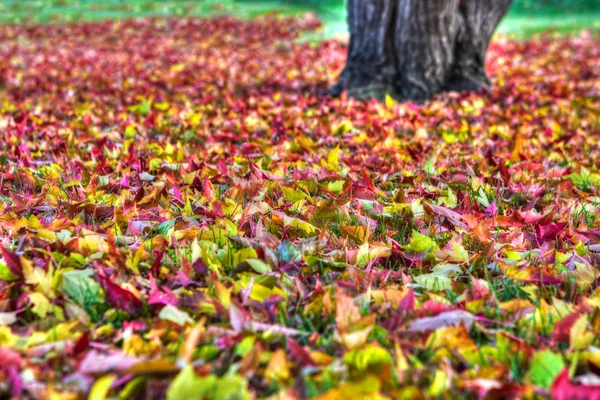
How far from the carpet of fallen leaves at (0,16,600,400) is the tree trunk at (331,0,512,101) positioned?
34.9 inches

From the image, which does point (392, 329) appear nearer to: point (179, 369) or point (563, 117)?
point (179, 369)

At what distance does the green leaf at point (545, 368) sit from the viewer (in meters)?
1.35

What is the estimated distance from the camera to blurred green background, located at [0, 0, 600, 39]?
15.1m

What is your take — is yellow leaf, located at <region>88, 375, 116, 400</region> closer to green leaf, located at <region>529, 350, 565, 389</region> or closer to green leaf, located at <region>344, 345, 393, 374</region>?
green leaf, located at <region>344, 345, 393, 374</region>

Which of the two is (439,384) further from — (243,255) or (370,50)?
(370,50)

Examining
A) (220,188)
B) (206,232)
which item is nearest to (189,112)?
(220,188)

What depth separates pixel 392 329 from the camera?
1626 mm

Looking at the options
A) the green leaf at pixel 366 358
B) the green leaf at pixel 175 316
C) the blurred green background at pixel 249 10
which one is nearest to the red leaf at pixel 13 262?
the green leaf at pixel 175 316

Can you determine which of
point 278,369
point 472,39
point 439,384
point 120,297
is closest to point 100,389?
point 278,369

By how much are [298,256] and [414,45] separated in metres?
4.01

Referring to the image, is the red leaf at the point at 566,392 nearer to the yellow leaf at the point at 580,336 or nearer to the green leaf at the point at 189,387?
the yellow leaf at the point at 580,336

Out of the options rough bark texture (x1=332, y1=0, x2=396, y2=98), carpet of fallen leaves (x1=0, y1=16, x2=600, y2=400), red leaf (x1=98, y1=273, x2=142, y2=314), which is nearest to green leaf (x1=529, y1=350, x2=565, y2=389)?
carpet of fallen leaves (x1=0, y1=16, x2=600, y2=400)

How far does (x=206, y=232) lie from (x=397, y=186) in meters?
1.19

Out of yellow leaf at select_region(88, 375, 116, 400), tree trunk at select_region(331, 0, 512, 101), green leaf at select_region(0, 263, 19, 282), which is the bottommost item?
green leaf at select_region(0, 263, 19, 282)
